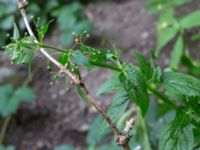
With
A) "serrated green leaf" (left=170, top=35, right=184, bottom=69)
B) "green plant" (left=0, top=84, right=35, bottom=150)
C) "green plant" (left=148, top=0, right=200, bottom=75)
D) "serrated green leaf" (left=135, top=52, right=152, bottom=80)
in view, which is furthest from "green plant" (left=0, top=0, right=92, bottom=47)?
"serrated green leaf" (left=135, top=52, right=152, bottom=80)

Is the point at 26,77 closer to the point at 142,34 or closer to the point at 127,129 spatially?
the point at 142,34

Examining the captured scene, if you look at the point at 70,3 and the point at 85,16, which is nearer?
the point at 85,16

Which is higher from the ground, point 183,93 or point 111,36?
point 183,93

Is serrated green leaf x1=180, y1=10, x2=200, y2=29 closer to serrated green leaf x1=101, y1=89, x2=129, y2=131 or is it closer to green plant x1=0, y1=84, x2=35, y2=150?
green plant x1=0, y1=84, x2=35, y2=150

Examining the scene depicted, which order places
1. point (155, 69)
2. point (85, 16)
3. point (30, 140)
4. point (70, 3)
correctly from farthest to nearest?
1. point (70, 3)
2. point (85, 16)
3. point (30, 140)
4. point (155, 69)

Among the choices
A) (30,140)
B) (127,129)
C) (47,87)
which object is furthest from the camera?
(47,87)

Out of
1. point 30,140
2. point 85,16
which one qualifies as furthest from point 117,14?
point 30,140

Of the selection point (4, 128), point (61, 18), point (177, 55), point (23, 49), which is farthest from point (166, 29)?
point (23, 49)
